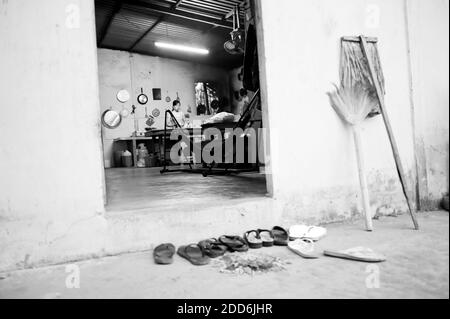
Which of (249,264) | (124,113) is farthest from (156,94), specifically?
(249,264)

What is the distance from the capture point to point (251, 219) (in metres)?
2.81

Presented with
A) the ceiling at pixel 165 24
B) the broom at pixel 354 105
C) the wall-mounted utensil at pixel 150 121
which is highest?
the ceiling at pixel 165 24

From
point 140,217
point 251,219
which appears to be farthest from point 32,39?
point 251,219

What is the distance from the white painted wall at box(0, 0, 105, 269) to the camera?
7.06 ft

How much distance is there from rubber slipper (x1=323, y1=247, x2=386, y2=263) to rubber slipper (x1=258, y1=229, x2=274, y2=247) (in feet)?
1.45

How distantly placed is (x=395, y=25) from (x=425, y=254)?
2.57m

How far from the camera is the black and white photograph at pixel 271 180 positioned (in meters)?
1.88

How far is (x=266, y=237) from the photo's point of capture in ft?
8.57

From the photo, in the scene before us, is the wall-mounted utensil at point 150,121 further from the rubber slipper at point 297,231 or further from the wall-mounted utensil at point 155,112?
the rubber slipper at point 297,231

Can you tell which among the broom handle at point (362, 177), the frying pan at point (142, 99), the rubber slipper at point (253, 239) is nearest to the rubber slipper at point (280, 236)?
the rubber slipper at point (253, 239)

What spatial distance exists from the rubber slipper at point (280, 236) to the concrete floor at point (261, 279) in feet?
0.30

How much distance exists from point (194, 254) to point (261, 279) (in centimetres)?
61
